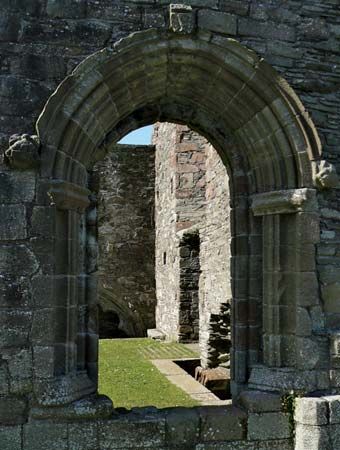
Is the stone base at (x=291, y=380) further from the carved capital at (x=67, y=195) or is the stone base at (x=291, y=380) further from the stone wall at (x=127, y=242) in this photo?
the stone wall at (x=127, y=242)

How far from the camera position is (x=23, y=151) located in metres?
3.91

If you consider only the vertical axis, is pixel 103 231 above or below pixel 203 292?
above

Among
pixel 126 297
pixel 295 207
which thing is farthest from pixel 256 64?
pixel 126 297

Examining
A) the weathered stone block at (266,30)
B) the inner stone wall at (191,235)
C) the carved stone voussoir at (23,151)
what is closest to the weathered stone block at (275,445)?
the carved stone voussoir at (23,151)

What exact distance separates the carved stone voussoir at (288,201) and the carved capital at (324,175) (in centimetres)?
9

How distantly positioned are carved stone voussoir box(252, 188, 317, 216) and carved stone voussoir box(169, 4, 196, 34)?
4.97ft

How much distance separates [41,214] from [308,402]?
2570mm

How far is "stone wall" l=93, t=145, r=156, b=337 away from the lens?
14.9 metres

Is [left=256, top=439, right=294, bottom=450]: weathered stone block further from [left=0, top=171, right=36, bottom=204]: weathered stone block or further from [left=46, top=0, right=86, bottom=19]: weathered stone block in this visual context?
[left=46, top=0, right=86, bottom=19]: weathered stone block

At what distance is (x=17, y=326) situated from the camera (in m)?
3.95

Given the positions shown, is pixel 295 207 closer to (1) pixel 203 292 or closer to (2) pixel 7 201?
(2) pixel 7 201

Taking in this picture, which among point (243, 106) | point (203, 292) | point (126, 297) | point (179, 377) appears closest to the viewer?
point (243, 106)

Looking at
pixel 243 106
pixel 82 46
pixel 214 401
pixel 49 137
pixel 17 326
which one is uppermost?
pixel 82 46

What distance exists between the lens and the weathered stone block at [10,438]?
12.9 ft
